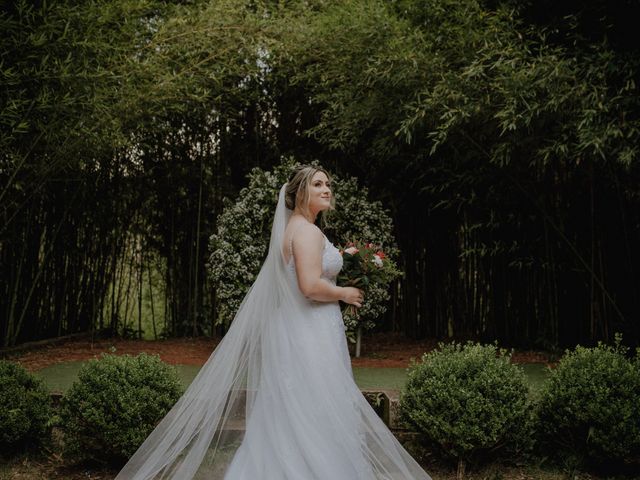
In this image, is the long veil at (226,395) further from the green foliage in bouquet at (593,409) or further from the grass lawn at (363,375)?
the green foliage in bouquet at (593,409)

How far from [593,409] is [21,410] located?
3.17m

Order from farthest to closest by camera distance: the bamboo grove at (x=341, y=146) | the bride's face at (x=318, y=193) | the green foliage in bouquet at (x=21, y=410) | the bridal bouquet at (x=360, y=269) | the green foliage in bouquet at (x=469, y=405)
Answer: the bamboo grove at (x=341, y=146), the green foliage in bouquet at (x=21, y=410), the green foliage in bouquet at (x=469, y=405), the bridal bouquet at (x=360, y=269), the bride's face at (x=318, y=193)

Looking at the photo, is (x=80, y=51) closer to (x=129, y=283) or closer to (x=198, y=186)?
(x=198, y=186)

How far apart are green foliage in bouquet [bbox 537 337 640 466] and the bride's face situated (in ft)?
5.90

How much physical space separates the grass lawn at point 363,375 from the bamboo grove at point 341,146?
1135 millimetres

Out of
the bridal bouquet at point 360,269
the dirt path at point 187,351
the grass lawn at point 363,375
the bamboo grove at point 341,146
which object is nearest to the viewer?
the bridal bouquet at point 360,269

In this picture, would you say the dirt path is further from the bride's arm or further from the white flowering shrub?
the bride's arm

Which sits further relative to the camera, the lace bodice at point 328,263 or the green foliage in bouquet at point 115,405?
the green foliage in bouquet at point 115,405

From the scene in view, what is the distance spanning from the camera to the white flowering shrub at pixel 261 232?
18.8 feet

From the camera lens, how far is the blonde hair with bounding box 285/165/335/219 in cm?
285

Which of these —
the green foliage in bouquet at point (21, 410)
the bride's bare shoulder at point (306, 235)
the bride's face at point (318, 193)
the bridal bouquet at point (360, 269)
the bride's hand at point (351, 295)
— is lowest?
the green foliage in bouquet at point (21, 410)

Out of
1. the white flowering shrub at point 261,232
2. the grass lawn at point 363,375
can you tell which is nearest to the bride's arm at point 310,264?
the grass lawn at point 363,375

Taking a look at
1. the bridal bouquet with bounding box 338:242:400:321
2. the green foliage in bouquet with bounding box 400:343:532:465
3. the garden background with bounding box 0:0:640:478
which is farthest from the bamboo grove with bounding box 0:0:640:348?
the bridal bouquet with bounding box 338:242:400:321

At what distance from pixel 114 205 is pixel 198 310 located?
1503 millimetres
